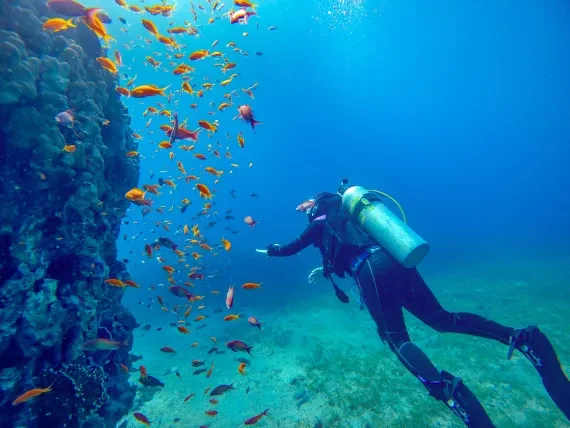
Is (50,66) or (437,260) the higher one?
(437,260)

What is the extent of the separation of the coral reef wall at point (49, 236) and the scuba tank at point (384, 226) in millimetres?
5427

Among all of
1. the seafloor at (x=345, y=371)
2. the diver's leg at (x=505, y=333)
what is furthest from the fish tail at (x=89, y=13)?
the seafloor at (x=345, y=371)

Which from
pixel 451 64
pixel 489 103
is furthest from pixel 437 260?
pixel 489 103

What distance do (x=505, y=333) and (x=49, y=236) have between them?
25.9 feet

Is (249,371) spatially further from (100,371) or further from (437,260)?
(437,260)

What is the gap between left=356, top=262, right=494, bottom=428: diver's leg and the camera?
11.0ft

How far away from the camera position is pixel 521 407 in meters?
6.26

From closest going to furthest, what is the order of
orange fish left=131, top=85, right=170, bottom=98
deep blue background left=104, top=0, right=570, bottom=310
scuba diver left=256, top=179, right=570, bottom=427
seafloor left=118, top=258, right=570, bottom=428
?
scuba diver left=256, top=179, right=570, bottom=427 < orange fish left=131, top=85, right=170, bottom=98 < seafloor left=118, top=258, right=570, bottom=428 < deep blue background left=104, top=0, right=570, bottom=310

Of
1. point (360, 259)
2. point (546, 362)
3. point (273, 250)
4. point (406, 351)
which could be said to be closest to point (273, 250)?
point (273, 250)

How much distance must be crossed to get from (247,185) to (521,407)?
114 metres

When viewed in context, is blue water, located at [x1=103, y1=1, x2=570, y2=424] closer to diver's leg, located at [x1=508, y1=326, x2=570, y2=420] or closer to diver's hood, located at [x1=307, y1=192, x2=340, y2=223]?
diver's hood, located at [x1=307, y1=192, x2=340, y2=223]

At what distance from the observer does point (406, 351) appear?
403cm

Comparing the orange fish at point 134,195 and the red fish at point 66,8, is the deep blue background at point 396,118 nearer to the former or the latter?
the orange fish at point 134,195

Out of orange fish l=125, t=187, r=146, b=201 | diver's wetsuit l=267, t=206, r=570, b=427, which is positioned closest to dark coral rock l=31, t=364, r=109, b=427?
orange fish l=125, t=187, r=146, b=201
